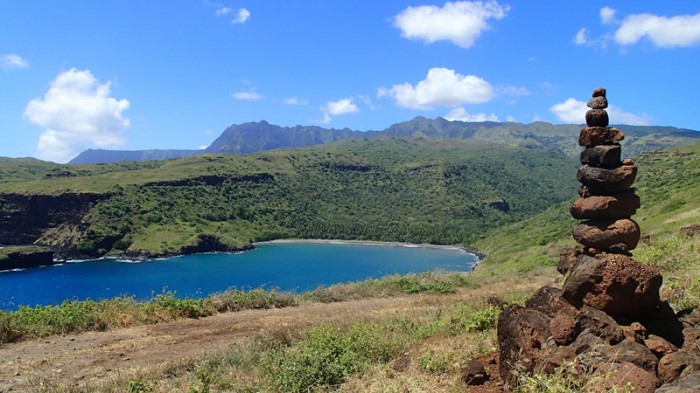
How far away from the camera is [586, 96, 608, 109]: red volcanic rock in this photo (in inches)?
428

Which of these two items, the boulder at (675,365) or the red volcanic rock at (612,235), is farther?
the red volcanic rock at (612,235)

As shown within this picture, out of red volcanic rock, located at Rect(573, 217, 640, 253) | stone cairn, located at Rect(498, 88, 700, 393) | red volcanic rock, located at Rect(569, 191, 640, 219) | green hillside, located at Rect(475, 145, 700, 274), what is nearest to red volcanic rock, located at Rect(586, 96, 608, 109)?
stone cairn, located at Rect(498, 88, 700, 393)

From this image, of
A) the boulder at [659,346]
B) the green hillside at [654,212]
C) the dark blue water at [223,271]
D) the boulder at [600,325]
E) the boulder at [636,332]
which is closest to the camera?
the boulder at [659,346]

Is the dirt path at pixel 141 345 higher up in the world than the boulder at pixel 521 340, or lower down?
lower down

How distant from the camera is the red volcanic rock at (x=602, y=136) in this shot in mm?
10281

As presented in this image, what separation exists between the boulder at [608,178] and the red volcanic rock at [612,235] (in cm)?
70

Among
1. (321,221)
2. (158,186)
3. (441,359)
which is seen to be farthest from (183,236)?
(441,359)

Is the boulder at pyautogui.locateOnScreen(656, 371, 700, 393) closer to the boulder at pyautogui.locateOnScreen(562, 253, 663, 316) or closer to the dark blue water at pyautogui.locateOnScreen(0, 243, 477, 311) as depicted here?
the boulder at pyautogui.locateOnScreen(562, 253, 663, 316)

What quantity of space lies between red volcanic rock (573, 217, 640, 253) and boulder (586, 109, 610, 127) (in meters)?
2.25

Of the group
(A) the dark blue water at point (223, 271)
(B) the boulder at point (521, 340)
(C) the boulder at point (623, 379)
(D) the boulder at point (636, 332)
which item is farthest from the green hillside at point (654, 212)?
(A) the dark blue water at point (223, 271)

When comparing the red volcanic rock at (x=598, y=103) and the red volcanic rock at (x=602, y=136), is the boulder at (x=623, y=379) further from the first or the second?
the red volcanic rock at (x=598, y=103)

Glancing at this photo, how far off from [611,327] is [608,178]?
4010mm

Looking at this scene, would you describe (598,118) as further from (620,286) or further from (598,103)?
(620,286)

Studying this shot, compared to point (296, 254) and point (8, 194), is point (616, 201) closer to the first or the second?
point (296, 254)
